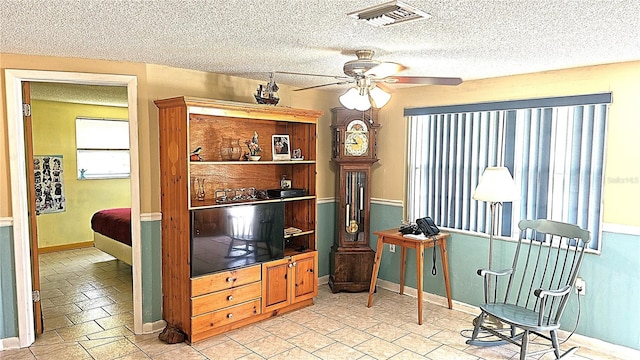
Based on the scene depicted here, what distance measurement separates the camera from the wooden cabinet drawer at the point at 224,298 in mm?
3455

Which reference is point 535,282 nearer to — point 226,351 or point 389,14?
point 226,351

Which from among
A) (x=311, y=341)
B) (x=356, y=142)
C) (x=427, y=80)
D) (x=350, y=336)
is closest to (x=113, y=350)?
(x=311, y=341)

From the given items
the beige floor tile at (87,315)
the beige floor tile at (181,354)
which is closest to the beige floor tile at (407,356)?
the beige floor tile at (181,354)

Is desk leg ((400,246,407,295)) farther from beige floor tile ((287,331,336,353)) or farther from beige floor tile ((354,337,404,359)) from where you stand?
beige floor tile ((287,331,336,353))

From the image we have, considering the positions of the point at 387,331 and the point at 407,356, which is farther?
the point at 387,331

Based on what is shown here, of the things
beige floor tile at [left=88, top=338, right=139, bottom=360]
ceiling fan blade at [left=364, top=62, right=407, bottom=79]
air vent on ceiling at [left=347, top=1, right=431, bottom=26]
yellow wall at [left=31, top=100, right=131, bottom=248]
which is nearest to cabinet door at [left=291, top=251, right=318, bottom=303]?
beige floor tile at [left=88, top=338, right=139, bottom=360]

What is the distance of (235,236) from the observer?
3.72 metres

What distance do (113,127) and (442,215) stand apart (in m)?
5.48

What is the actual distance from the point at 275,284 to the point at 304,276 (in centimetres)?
37

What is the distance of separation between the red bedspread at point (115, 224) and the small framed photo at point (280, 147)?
2218 mm

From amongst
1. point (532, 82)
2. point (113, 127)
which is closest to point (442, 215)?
point (532, 82)

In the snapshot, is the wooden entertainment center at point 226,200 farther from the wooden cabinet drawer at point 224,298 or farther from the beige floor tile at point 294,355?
the beige floor tile at point 294,355

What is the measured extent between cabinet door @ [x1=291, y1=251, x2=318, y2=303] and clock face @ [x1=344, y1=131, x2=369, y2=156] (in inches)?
45.9

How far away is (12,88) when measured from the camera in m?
3.20
